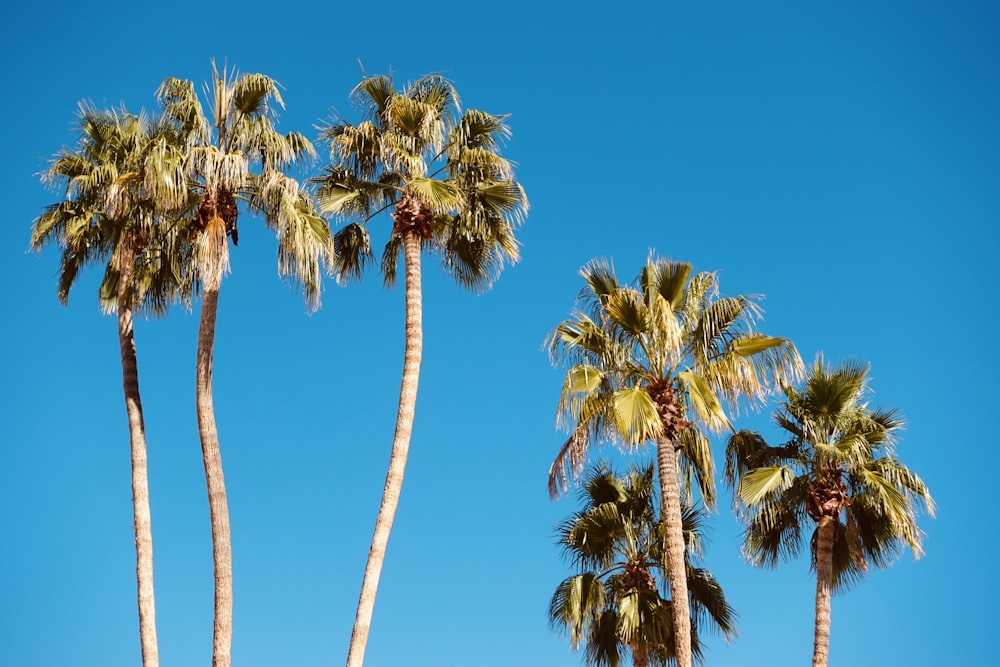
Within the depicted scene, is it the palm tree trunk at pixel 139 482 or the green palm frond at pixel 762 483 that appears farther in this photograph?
the green palm frond at pixel 762 483

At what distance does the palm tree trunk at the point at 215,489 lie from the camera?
711 inches

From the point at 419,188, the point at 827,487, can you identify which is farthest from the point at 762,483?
the point at 419,188

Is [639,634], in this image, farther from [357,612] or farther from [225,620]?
[225,620]

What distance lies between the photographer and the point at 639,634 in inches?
834

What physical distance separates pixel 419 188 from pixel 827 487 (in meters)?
9.48

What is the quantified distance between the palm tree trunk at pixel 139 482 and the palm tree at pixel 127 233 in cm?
2

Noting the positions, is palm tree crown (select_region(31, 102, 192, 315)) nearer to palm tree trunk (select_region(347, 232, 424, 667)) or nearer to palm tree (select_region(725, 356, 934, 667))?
palm tree trunk (select_region(347, 232, 424, 667))

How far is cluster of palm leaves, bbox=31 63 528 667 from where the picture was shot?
1945 cm

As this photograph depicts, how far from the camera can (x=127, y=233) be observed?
21.5 m

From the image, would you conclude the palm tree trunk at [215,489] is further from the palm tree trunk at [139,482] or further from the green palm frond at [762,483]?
the green palm frond at [762,483]

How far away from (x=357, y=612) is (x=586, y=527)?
6182 mm

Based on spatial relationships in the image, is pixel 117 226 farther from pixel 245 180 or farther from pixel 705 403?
pixel 705 403

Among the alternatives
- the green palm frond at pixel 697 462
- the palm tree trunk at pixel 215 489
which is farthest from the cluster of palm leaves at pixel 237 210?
the green palm frond at pixel 697 462

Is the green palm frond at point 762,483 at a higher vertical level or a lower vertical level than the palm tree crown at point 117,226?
lower
